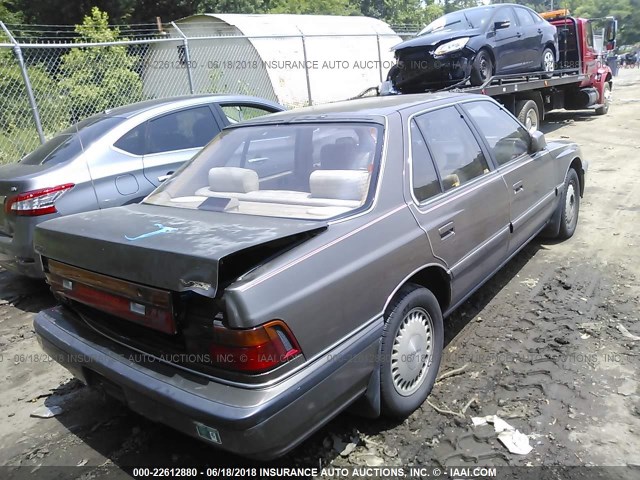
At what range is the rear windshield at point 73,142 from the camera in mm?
4684

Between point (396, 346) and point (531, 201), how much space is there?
7.38 feet

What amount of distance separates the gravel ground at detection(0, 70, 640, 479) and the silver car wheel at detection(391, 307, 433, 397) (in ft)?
0.65

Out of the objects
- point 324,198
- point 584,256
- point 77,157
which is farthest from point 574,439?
point 77,157

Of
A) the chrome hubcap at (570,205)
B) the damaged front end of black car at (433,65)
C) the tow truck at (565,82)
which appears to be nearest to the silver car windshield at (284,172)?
the chrome hubcap at (570,205)

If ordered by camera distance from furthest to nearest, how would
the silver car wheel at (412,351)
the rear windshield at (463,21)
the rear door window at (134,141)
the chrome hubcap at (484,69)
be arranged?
1. the rear windshield at (463,21)
2. the chrome hubcap at (484,69)
3. the rear door window at (134,141)
4. the silver car wheel at (412,351)

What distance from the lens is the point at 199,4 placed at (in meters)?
25.9

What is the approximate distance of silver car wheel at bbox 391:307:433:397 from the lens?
2.67 m

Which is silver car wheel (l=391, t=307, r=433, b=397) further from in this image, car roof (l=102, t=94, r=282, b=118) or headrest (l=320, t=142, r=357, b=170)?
car roof (l=102, t=94, r=282, b=118)

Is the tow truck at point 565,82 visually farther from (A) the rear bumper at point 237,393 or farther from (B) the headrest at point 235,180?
(A) the rear bumper at point 237,393

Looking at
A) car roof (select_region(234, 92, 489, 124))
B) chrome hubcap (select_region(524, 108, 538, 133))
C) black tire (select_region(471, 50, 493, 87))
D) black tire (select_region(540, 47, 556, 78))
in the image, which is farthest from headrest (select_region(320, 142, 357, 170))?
black tire (select_region(540, 47, 556, 78))

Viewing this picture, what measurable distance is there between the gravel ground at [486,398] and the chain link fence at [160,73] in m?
4.90

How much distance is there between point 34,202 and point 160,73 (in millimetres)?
12515

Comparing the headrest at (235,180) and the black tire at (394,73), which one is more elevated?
the black tire at (394,73)

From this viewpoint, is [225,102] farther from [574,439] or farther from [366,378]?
[574,439]
